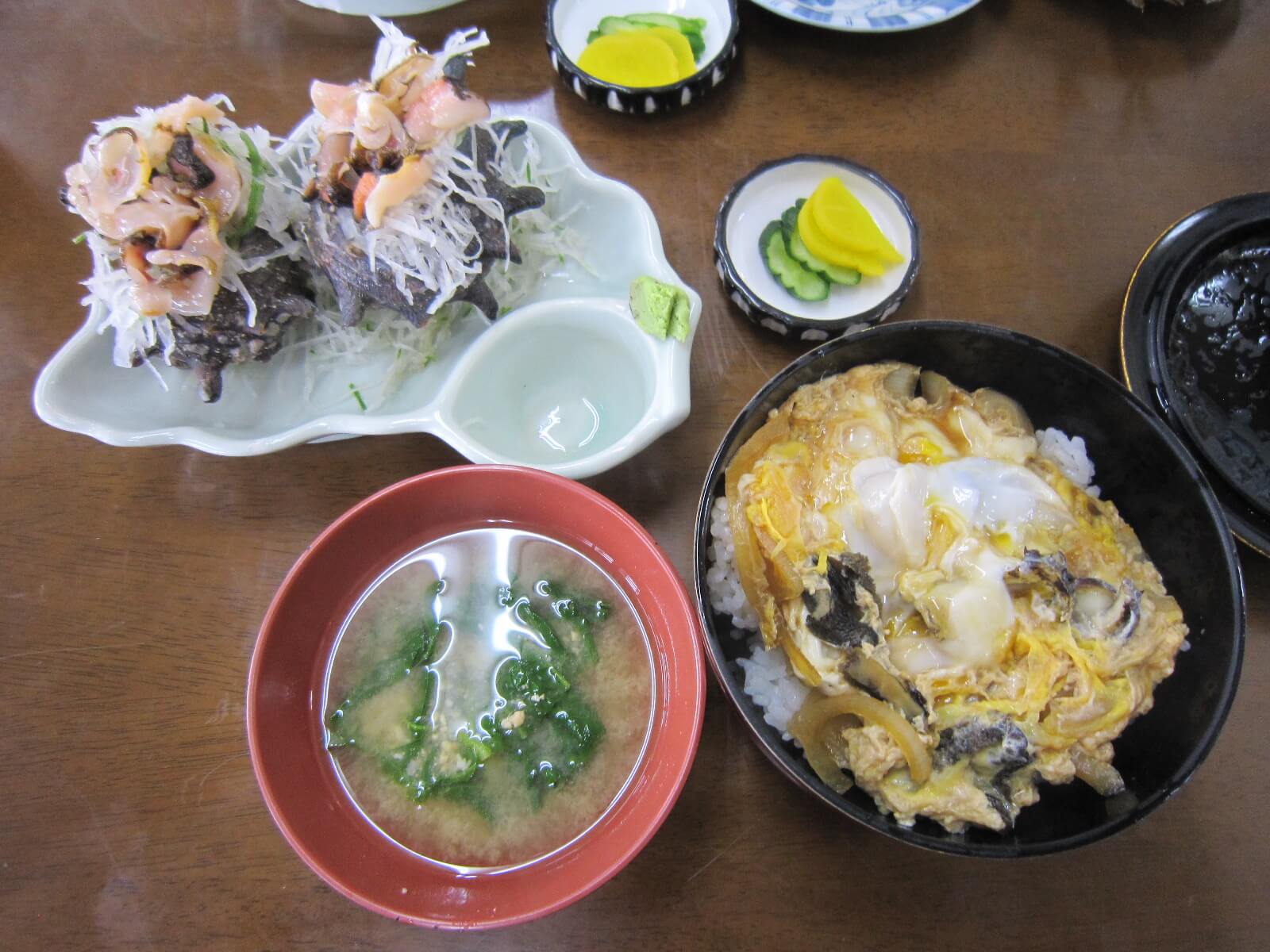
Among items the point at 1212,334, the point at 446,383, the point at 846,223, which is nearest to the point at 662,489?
the point at 446,383

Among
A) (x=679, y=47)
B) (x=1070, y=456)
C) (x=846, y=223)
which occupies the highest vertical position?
(x=679, y=47)

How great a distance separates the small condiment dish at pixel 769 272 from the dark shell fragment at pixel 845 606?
65 cm

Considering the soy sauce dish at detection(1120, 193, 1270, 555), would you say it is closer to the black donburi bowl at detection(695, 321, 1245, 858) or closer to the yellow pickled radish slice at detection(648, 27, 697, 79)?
the black donburi bowl at detection(695, 321, 1245, 858)

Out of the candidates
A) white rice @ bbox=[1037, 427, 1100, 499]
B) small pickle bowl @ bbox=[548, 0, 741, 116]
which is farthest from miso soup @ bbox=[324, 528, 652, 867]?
small pickle bowl @ bbox=[548, 0, 741, 116]

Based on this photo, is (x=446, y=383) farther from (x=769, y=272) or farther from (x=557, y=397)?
(x=769, y=272)

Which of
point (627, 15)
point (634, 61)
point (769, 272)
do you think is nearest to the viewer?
point (769, 272)

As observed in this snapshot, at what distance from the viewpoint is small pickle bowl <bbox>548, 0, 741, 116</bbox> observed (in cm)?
196

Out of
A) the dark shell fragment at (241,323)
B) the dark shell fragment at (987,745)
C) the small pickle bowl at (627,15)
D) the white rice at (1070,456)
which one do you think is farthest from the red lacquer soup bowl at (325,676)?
the small pickle bowl at (627,15)

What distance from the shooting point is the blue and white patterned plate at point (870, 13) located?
2016 millimetres

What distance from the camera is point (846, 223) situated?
6.04 feet

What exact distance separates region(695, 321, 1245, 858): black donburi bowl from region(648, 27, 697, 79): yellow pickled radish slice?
39.2 inches

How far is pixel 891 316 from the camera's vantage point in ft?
6.38

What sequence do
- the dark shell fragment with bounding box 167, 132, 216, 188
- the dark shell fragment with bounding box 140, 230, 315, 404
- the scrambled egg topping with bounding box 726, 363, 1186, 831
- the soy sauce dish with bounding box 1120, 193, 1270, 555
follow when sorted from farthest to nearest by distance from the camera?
1. the soy sauce dish with bounding box 1120, 193, 1270, 555
2. the dark shell fragment with bounding box 140, 230, 315, 404
3. the dark shell fragment with bounding box 167, 132, 216, 188
4. the scrambled egg topping with bounding box 726, 363, 1186, 831

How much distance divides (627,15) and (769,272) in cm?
87
